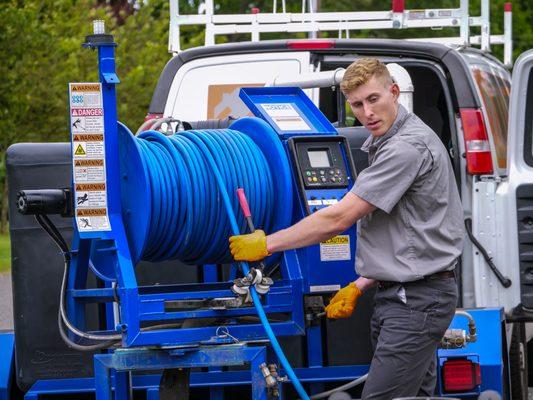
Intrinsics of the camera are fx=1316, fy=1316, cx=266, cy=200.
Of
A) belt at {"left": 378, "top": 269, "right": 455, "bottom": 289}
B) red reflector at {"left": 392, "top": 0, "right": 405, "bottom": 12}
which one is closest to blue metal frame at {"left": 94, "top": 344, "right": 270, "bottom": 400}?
belt at {"left": 378, "top": 269, "right": 455, "bottom": 289}

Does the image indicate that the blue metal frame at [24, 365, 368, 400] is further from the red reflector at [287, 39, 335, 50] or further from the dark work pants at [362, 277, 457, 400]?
the red reflector at [287, 39, 335, 50]

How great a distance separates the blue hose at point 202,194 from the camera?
227 inches

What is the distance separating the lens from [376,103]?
566 centimetres

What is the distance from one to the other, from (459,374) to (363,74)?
5.39 feet

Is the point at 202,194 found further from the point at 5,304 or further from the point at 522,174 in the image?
the point at 5,304

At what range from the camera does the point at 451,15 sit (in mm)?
10172

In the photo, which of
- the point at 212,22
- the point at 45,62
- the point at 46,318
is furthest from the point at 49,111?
the point at 46,318

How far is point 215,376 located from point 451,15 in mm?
4765

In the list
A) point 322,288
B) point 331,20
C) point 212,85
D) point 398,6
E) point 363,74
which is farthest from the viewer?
point 331,20

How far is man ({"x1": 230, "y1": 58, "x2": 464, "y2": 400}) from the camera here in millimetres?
5535

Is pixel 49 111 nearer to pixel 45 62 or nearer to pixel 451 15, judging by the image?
pixel 45 62

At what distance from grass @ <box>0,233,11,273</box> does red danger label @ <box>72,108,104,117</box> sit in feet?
53.4

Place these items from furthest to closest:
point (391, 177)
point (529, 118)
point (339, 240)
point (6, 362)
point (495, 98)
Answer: point (495, 98)
point (529, 118)
point (6, 362)
point (339, 240)
point (391, 177)

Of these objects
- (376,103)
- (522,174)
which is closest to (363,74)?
(376,103)
